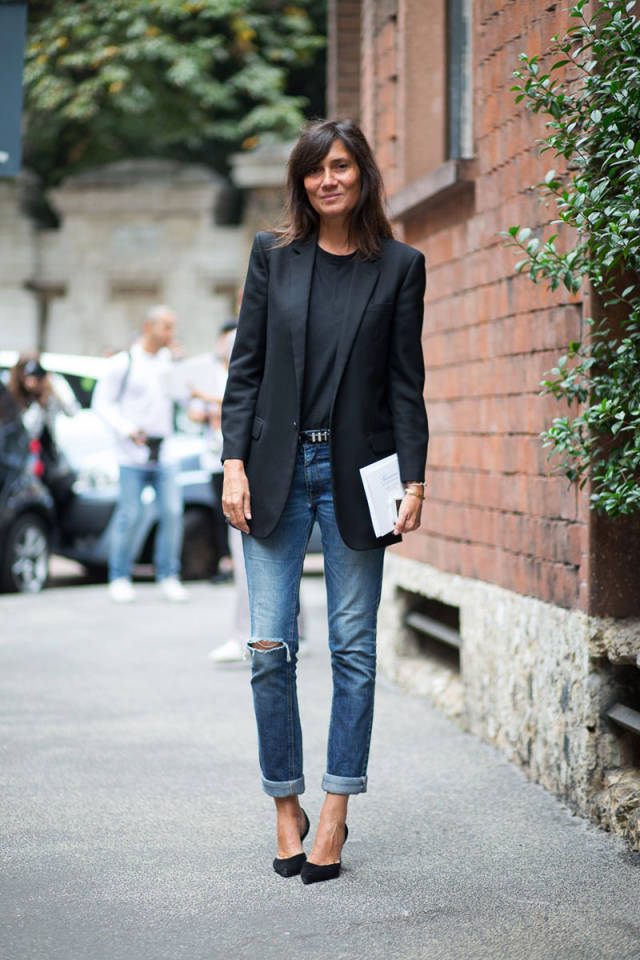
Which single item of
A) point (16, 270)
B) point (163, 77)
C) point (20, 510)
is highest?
point (163, 77)

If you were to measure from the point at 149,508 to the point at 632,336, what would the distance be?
7373mm

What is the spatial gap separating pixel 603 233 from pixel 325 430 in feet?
3.09

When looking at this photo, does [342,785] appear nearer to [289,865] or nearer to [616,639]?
[289,865]

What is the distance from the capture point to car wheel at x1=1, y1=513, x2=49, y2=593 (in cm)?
1014

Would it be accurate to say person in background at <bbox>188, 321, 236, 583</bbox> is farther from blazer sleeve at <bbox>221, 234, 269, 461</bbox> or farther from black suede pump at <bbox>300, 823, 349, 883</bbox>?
black suede pump at <bbox>300, 823, 349, 883</bbox>

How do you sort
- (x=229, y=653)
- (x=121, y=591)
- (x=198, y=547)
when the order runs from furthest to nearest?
(x=198, y=547) → (x=121, y=591) → (x=229, y=653)

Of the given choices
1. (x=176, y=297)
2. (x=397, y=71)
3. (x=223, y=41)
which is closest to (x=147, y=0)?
(x=223, y=41)

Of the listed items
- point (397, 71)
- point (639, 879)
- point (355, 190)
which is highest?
point (397, 71)

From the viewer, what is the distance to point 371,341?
12.6ft

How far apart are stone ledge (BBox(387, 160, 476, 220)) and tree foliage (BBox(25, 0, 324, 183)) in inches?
448

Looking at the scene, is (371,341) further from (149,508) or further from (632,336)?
(149,508)

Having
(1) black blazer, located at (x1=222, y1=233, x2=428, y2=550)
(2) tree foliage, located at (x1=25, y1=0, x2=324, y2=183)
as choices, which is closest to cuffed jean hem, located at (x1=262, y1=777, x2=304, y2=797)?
(1) black blazer, located at (x1=222, y1=233, x2=428, y2=550)

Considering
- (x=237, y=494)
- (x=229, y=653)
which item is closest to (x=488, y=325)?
(x=237, y=494)

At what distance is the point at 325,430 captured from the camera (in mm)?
3852
